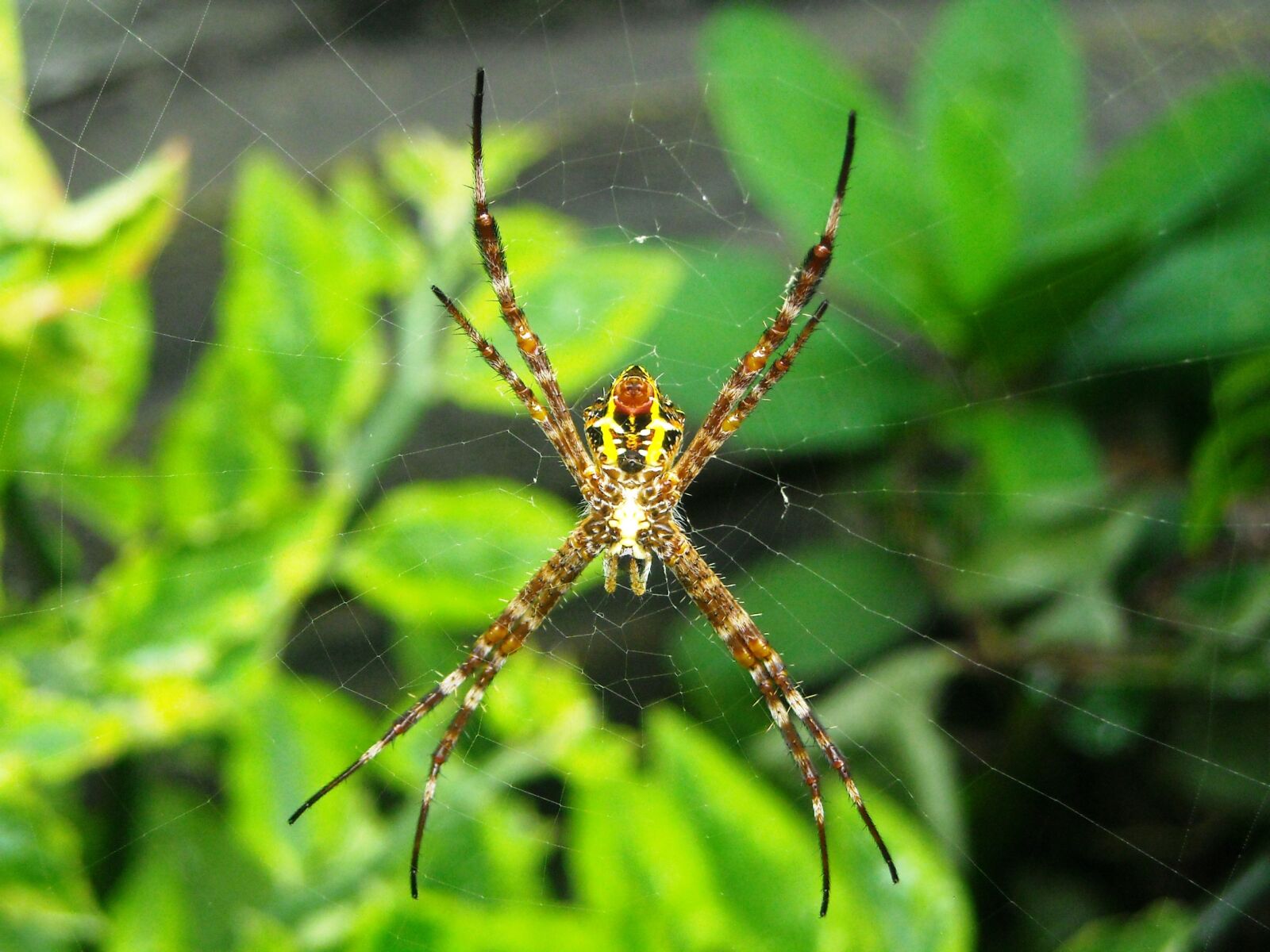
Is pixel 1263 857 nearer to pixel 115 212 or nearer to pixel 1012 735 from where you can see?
pixel 1012 735

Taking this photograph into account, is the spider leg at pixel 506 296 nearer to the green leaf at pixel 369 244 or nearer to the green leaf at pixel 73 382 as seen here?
the green leaf at pixel 369 244

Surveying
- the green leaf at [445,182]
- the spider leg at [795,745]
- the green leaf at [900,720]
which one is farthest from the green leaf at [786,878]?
the green leaf at [445,182]

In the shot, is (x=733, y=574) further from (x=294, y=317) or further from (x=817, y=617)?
Answer: (x=294, y=317)

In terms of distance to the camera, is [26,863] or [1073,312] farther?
[1073,312]

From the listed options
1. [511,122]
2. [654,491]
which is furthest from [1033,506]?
[511,122]

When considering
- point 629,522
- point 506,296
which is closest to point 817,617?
point 629,522

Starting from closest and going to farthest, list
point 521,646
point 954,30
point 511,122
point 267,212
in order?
point 267,212
point 521,646
point 954,30
point 511,122
